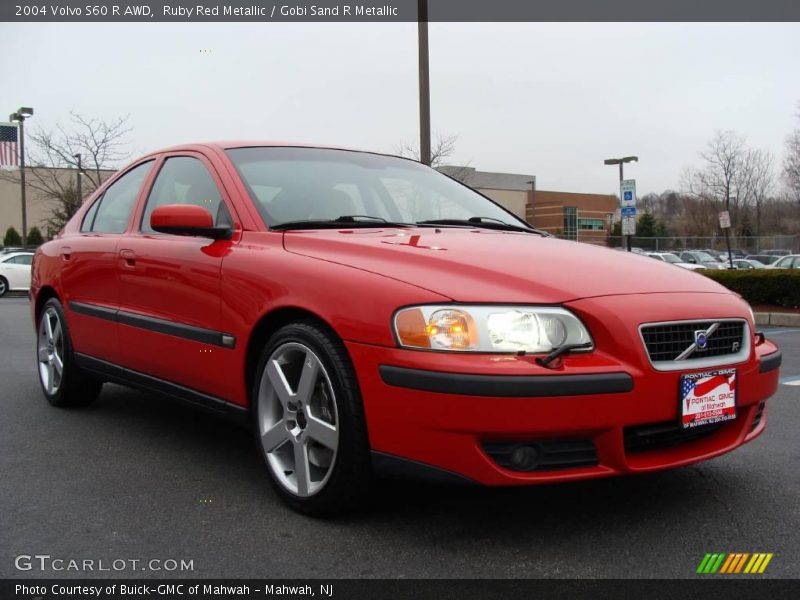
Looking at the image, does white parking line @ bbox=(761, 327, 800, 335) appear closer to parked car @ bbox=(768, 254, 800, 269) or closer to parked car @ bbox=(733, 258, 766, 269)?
parked car @ bbox=(768, 254, 800, 269)

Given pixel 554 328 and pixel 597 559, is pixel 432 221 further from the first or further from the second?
pixel 597 559

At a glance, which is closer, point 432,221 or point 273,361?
point 273,361

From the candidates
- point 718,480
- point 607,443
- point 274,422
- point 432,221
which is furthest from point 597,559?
point 432,221

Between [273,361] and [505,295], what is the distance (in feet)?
3.31

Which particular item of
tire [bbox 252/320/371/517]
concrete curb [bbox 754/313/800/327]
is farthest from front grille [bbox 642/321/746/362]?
concrete curb [bbox 754/313/800/327]

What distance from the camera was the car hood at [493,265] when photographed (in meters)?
2.60

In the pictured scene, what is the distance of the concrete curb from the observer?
12.5m

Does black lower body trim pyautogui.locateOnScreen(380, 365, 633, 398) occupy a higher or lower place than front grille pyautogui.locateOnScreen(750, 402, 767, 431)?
higher

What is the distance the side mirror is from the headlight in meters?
1.25

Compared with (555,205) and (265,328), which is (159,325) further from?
(555,205)

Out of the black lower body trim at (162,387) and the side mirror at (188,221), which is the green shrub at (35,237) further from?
the side mirror at (188,221)

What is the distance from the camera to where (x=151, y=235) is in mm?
4027

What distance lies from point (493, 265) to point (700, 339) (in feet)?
2.55

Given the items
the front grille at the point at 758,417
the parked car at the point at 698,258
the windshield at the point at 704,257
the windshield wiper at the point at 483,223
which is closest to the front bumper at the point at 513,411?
the front grille at the point at 758,417
